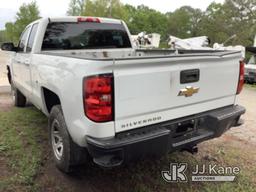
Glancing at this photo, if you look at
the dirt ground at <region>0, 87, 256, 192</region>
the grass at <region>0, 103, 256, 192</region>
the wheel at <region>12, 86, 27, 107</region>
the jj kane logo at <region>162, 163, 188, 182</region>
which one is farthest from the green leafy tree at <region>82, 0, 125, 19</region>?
the jj kane logo at <region>162, 163, 188, 182</region>

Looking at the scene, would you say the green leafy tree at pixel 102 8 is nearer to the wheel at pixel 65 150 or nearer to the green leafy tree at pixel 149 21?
the green leafy tree at pixel 149 21

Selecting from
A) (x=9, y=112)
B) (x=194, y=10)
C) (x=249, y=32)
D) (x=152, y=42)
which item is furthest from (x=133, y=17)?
(x=9, y=112)

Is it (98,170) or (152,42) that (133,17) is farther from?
(98,170)

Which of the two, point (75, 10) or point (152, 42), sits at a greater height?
point (75, 10)

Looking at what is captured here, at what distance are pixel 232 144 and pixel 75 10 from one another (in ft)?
130

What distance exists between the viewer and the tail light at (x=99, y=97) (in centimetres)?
256

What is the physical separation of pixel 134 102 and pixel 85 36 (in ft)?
7.99

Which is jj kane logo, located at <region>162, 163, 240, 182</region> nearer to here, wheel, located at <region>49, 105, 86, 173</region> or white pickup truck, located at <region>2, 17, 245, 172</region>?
white pickup truck, located at <region>2, 17, 245, 172</region>

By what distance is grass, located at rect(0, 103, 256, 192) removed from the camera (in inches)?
134

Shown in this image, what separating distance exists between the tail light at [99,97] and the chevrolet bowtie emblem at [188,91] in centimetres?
85

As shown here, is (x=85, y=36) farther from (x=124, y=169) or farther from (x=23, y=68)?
(x=124, y=169)

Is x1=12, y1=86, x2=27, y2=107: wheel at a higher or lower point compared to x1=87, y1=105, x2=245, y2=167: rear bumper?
lower

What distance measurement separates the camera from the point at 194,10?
60875 millimetres

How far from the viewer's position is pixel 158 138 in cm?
275
